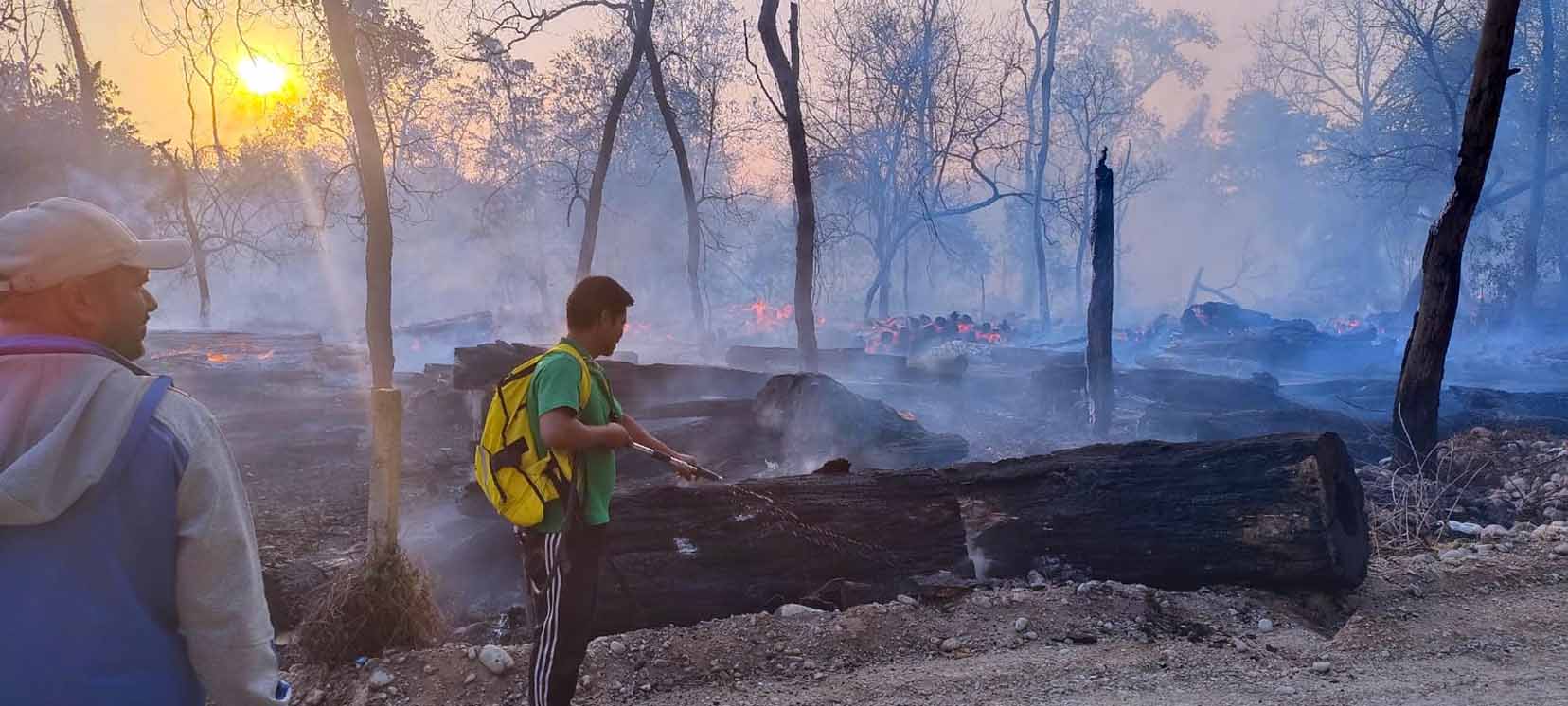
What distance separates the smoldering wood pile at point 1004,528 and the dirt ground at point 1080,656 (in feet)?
0.87

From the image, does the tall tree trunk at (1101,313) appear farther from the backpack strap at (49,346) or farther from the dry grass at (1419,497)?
the backpack strap at (49,346)

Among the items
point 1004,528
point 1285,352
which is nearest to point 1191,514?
point 1004,528

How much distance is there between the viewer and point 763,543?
5.47 meters

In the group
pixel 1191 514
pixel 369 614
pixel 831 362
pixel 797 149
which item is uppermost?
pixel 797 149

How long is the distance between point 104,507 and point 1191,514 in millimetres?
5675

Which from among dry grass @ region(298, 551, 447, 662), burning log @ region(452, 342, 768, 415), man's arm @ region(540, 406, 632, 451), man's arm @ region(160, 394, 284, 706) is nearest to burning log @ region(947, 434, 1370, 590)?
man's arm @ region(540, 406, 632, 451)

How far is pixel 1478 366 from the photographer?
2200 cm

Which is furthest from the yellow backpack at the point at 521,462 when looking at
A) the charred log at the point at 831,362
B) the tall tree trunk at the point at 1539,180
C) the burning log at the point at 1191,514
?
the tall tree trunk at the point at 1539,180

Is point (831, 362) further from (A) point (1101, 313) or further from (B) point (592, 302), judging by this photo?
(B) point (592, 302)

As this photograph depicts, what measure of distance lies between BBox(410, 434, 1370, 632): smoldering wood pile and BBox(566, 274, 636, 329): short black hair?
2.14m

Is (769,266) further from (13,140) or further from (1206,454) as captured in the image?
(1206,454)

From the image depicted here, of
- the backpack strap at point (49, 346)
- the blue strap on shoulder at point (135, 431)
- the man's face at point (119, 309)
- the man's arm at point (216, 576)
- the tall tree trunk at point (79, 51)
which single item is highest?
the tall tree trunk at point (79, 51)

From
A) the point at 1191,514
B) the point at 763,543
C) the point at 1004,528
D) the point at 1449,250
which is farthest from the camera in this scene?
the point at 1449,250

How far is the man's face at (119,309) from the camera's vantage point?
1.88 metres
